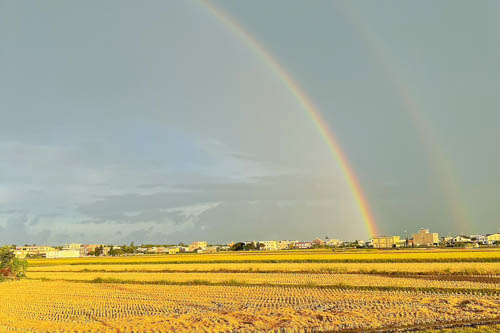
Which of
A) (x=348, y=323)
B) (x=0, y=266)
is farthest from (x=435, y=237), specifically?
(x=348, y=323)

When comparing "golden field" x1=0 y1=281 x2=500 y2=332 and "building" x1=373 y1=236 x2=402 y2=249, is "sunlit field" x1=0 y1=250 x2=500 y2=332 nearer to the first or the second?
"golden field" x1=0 y1=281 x2=500 y2=332

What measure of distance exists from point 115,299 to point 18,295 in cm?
1018

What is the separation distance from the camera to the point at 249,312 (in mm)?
20438

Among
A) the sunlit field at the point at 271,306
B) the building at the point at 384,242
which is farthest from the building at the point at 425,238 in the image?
the sunlit field at the point at 271,306

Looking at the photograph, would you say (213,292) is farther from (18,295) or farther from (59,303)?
(18,295)

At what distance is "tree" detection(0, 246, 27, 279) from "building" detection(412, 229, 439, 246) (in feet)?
557

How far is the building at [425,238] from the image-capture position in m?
188

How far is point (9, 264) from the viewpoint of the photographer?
1951 inches

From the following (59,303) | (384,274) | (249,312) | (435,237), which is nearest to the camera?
(249,312)

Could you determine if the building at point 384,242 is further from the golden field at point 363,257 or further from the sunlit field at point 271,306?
the sunlit field at point 271,306

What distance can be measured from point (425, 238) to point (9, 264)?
17837 cm

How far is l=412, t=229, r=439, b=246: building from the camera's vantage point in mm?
187625

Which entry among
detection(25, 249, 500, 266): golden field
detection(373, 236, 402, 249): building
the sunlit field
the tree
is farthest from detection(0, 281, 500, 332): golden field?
detection(373, 236, 402, 249): building

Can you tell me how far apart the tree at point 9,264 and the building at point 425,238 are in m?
170
